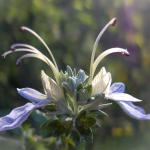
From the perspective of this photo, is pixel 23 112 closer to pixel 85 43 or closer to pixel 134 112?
pixel 134 112

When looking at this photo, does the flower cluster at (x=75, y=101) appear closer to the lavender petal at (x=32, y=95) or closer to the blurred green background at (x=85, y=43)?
the lavender petal at (x=32, y=95)

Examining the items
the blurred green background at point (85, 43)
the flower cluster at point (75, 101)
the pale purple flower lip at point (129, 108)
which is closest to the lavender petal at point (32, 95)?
the flower cluster at point (75, 101)

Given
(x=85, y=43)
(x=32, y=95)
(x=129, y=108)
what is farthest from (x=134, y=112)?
(x=85, y=43)

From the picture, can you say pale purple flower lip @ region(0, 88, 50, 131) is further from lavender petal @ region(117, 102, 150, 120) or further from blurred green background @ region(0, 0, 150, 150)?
blurred green background @ region(0, 0, 150, 150)

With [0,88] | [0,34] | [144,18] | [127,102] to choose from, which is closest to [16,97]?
[0,88]

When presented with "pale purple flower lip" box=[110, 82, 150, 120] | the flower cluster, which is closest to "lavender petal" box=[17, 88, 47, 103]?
the flower cluster

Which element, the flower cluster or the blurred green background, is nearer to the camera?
the flower cluster
